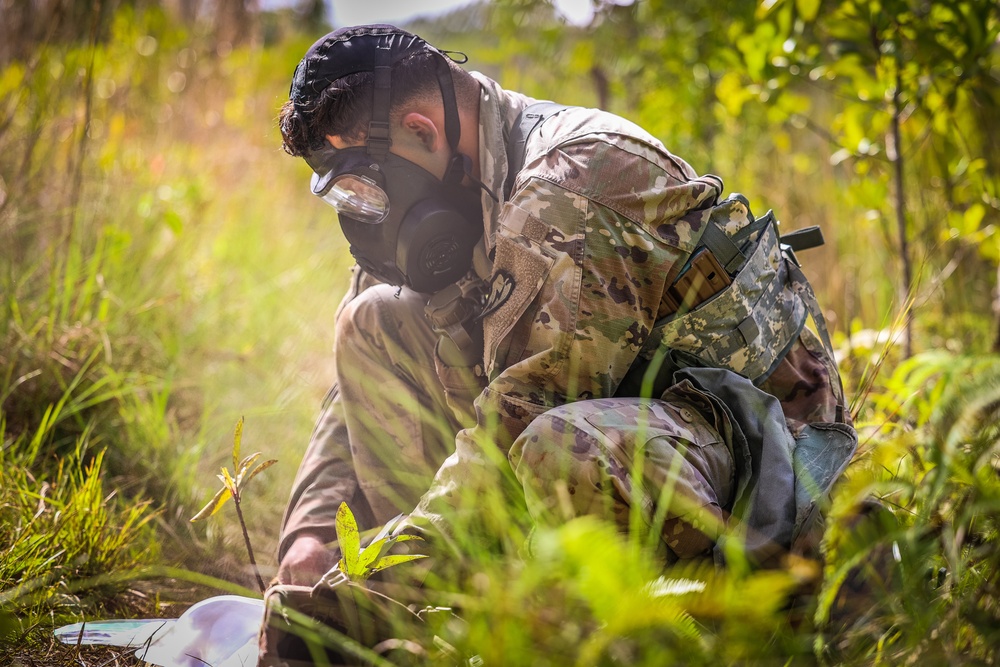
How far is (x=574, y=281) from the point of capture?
1588mm

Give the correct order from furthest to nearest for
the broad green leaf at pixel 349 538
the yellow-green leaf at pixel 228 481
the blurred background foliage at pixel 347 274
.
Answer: the yellow-green leaf at pixel 228 481 → the broad green leaf at pixel 349 538 → the blurred background foliage at pixel 347 274

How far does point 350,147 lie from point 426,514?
0.88m

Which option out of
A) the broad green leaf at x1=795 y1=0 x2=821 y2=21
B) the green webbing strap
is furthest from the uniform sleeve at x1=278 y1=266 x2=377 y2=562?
the broad green leaf at x1=795 y1=0 x2=821 y2=21

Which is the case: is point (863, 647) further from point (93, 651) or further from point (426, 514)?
point (93, 651)

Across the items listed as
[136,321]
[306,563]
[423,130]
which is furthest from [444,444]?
[136,321]

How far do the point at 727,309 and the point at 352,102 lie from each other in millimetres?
986

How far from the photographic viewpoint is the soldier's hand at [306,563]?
5.55ft

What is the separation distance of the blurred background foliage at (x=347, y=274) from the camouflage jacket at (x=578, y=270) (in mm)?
505

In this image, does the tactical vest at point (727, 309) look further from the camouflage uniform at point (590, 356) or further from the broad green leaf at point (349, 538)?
the broad green leaf at point (349, 538)

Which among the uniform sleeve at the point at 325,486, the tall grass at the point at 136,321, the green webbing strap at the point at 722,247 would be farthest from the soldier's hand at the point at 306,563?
the green webbing strap at the point at 722,247

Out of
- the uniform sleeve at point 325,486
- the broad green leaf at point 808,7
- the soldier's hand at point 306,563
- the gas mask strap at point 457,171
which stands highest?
the broad green leaf at point 808,7

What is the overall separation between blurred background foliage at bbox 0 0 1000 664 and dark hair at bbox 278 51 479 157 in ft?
2.65

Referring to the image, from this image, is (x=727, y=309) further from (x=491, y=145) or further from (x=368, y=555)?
(x=368, y=555)

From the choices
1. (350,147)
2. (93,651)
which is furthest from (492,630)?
(350,147)
